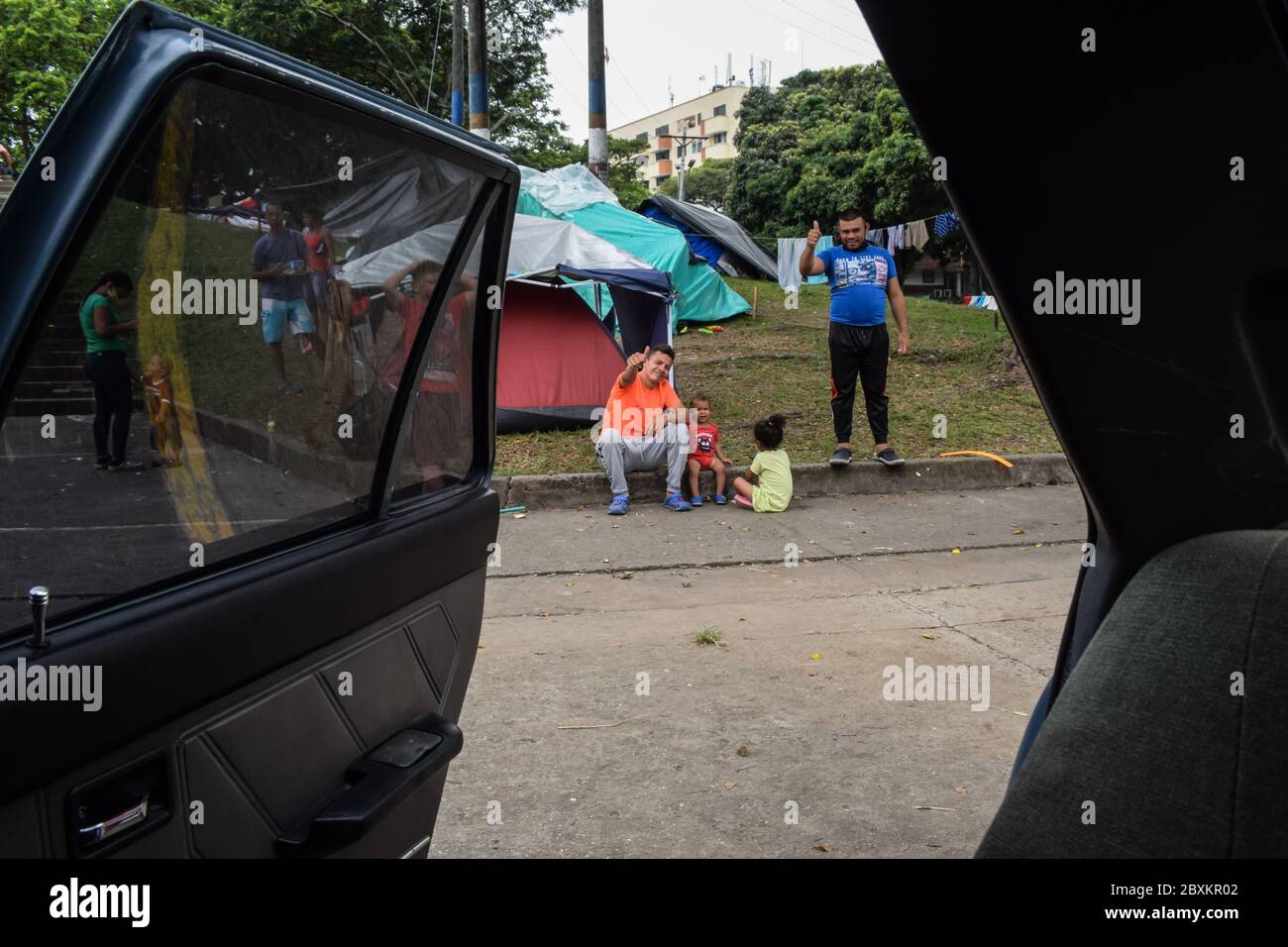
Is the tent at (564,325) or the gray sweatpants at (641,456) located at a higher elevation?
the tent at (564,325)

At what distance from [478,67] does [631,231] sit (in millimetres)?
3731

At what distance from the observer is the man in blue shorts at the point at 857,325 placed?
9078mm

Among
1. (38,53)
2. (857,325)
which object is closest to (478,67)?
(857,325)

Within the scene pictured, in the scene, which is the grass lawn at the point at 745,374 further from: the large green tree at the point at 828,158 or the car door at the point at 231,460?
the large green tree at the point at 828,158

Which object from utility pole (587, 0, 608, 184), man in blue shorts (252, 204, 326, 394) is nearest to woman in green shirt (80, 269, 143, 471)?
man in blue shorts (252, 204, 326, 394)

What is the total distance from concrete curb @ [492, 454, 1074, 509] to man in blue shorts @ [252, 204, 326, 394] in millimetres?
6762

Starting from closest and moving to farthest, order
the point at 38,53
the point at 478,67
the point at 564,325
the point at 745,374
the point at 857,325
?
the point at 38,53, the point at 857,325, the point at 564,325, the point at 745,374, the point at 478,67

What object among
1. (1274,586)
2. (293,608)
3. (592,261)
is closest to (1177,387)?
(1274,586)

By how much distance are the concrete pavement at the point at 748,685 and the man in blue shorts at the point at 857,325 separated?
128 cm

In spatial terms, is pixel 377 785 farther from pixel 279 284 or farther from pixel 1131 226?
pixel 1131 226

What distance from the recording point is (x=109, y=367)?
144cm

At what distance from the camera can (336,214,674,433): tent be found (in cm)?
1087

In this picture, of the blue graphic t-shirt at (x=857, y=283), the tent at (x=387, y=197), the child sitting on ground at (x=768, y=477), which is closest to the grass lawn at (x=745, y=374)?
the tent at (x=387, y=197)

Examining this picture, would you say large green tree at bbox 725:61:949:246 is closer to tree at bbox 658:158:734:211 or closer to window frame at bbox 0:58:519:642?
window frame at bbox 0:58:519:642
